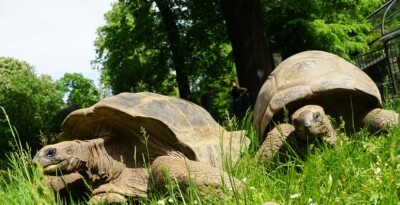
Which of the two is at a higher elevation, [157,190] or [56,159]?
[56,159]

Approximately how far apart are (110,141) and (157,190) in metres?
0.67

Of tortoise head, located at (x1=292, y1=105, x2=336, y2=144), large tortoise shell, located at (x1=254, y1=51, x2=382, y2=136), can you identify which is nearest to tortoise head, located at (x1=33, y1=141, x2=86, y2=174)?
tortoise head, located at (x1=292, y1=105, x2=336, y2=144)

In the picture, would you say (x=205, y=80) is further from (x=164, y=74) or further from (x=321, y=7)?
(x=321, y=7)

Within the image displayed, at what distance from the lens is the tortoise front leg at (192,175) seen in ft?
7.72

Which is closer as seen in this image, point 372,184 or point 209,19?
point 372,184

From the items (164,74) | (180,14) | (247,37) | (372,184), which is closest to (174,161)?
(372,184)

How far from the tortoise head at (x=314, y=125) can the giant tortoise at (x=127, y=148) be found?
380 mm

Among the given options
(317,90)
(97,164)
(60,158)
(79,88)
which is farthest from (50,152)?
(79,88)

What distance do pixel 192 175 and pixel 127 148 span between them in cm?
79

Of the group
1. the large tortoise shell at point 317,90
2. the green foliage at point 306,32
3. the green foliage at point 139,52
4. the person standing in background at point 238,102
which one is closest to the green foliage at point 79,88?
the green foliage at point 139,52

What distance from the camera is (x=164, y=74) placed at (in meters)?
16.4

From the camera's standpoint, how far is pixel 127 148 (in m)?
3.11

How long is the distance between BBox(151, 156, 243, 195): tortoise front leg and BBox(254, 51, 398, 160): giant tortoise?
2.55 ft

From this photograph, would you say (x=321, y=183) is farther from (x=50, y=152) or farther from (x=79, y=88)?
(x=79, y=88)
